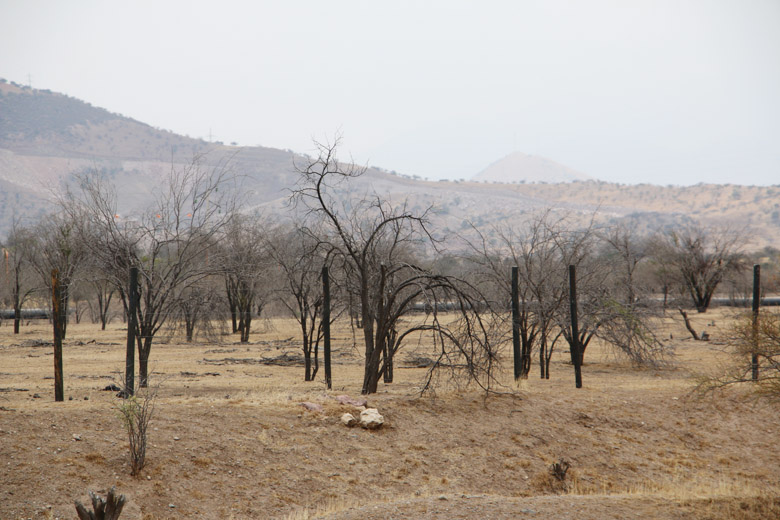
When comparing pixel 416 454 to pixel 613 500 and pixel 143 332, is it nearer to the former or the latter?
pixel 613 500

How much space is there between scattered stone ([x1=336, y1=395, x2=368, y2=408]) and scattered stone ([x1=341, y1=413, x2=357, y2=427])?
0.45m

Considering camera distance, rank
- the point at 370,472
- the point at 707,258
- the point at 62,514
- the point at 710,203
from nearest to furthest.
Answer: the point at 62,514 < the point at 370,472 < the point at 707,258 < the point at 710,203

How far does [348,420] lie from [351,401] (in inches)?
29.5

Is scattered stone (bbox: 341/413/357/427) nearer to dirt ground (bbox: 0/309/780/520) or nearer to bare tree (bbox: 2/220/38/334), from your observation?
dirt ground (bbox: 0/309/780/520)

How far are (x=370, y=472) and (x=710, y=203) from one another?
5703 inches

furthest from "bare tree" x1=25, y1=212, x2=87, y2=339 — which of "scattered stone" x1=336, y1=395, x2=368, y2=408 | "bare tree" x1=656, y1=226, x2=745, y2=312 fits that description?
"bare tree" x1=656, y1=226, x2=745, y2=312

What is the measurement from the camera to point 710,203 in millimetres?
133500

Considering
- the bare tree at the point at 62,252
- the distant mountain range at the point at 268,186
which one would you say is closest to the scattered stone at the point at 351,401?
the bare tree at the point at 62,252

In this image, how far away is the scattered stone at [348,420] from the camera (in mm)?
9945

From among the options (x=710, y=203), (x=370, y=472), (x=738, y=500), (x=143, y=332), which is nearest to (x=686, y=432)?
(x=738, y=500)

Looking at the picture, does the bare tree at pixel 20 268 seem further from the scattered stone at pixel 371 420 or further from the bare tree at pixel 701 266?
the bare tree at pixel 701 266

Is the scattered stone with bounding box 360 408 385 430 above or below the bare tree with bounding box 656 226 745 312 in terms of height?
below

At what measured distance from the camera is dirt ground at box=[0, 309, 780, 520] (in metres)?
7.16

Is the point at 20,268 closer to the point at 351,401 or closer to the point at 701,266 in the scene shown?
the point at 351,401
